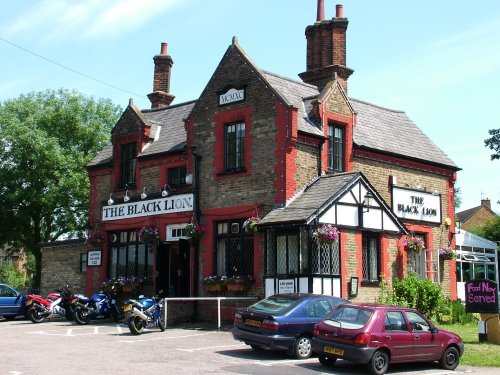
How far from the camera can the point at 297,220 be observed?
19.0 m

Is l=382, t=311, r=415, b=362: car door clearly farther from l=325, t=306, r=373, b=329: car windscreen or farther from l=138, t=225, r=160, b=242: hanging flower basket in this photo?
l=138, t=225, r=160, b=242: hanging flower basket

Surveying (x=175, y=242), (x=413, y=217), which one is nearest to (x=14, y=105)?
(x=175, y=242)

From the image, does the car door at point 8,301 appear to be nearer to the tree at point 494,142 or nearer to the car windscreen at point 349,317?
the car windscreen at point 349,317

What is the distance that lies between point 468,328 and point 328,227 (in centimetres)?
643

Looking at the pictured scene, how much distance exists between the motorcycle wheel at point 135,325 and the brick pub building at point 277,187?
4.12 metres

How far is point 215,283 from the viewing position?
2158 cm

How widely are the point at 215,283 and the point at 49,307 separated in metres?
6.63

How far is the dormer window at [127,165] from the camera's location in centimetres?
2659

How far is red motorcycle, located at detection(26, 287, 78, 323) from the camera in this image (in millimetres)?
23266

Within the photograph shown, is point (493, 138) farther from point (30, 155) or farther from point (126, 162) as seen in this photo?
point (30, 155)

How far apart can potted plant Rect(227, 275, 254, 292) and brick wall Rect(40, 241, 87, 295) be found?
32.0ft

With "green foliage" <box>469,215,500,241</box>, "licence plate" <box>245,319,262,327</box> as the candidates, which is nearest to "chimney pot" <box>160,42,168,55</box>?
"licence plate" <box>245,319,262,327</box>

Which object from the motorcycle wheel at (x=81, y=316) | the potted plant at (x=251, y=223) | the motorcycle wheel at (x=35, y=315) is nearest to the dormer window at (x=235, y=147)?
the potted plant at (x=251, y=223)

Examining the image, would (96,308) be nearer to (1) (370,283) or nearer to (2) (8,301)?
(2) (8,301)
